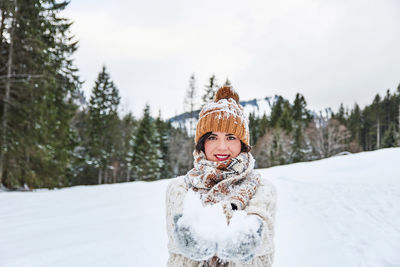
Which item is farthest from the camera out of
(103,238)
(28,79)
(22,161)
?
(22,161)

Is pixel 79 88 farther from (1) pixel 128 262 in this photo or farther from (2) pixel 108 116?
(2) pixel 108 116

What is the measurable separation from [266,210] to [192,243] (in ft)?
1.80

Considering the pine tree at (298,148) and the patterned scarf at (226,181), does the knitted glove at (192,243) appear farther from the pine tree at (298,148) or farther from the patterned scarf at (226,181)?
the pine tree at (298,148)

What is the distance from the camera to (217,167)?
4.86ft

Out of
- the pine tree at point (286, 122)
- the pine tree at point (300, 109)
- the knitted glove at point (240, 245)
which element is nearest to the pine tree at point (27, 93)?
the knitted glove at point (240, 245)

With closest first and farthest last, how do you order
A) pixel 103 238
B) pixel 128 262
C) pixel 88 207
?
pixel 128 262 → pixel 103 238 → pixel 88 207

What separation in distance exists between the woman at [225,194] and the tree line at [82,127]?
10.0 meters

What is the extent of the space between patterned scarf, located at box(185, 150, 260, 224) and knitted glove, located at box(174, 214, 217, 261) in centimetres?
29

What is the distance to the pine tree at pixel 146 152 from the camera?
86.1ft

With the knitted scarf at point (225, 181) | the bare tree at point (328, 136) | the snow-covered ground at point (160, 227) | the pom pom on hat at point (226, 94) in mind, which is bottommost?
the snow-covered ground at point (160, 227)

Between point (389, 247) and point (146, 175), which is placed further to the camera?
point (146, 175)

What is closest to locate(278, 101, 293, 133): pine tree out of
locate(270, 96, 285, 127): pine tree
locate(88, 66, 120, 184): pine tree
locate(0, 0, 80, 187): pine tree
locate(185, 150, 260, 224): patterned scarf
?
locate(270, 96, 285, 127): pine tree

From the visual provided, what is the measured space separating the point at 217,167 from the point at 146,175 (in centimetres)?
2639

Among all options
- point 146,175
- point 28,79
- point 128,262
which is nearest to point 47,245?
point 128,262
